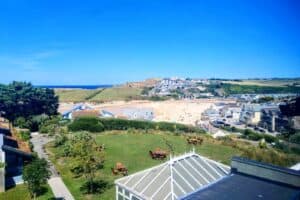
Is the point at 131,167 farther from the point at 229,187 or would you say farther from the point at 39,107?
the point at 39,107

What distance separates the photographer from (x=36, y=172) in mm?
19734

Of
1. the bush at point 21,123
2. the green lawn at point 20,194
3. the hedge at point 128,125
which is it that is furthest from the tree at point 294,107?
the bush at point 21,123

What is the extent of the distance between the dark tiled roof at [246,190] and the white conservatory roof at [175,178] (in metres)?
4.05

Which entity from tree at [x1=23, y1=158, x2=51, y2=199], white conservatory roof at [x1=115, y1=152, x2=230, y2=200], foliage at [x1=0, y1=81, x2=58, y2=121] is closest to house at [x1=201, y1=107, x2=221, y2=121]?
foliage at [x1=0, y1=81, x2=58, y2=121]

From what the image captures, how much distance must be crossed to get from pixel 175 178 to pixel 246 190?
5.50 m

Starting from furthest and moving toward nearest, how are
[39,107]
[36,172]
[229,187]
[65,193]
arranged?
[39,107] → [65,193] → [36,172] → [229,187]

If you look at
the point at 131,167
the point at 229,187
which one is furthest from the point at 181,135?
the point at 229,187

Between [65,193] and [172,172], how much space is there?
1025 centimetres

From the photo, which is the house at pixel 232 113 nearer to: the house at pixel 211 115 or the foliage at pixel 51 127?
the house at pixel 211 115

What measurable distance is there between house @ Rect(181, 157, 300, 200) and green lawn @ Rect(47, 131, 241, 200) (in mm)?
11877

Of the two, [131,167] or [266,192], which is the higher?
[266,192]

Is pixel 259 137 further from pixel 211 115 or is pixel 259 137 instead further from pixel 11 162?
pixel 211 115

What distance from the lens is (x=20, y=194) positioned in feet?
70.7

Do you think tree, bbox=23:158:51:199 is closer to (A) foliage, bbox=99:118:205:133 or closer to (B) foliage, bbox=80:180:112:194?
(B) foliage, bbox=80:180:112:194
